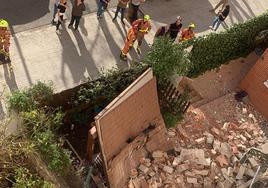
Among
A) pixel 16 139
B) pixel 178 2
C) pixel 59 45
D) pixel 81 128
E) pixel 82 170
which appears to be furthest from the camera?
pixel 178 2

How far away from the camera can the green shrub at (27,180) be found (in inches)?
381

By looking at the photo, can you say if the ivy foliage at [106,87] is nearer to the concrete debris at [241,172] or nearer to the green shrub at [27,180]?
the green shrub at [27,180]

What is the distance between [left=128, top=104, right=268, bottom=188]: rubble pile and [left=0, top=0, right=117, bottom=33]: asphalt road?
5132 mm

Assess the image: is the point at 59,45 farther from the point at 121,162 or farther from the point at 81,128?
the point at 121,162

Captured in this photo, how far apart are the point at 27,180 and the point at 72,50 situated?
521 cm

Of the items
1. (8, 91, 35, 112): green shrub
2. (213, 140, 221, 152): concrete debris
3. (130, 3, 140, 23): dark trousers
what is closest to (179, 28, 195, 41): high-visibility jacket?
(130, 3, 140, 23): dark trousers

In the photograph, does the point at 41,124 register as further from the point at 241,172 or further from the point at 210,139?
the point at 241,172

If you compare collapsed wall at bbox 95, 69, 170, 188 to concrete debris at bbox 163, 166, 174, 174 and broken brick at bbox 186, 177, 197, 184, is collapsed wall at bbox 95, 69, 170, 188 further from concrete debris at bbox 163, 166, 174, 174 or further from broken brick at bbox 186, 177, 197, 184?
broken brick at bbox 186, 177, 197, 184

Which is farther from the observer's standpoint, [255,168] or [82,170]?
[255,168]

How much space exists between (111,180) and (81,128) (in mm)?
1668

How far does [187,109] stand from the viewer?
1358 centimetres

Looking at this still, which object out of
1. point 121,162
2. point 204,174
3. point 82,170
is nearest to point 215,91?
point 204,174

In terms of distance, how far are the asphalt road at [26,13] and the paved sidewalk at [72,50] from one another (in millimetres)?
258

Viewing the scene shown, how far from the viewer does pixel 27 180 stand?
32.3 ft
